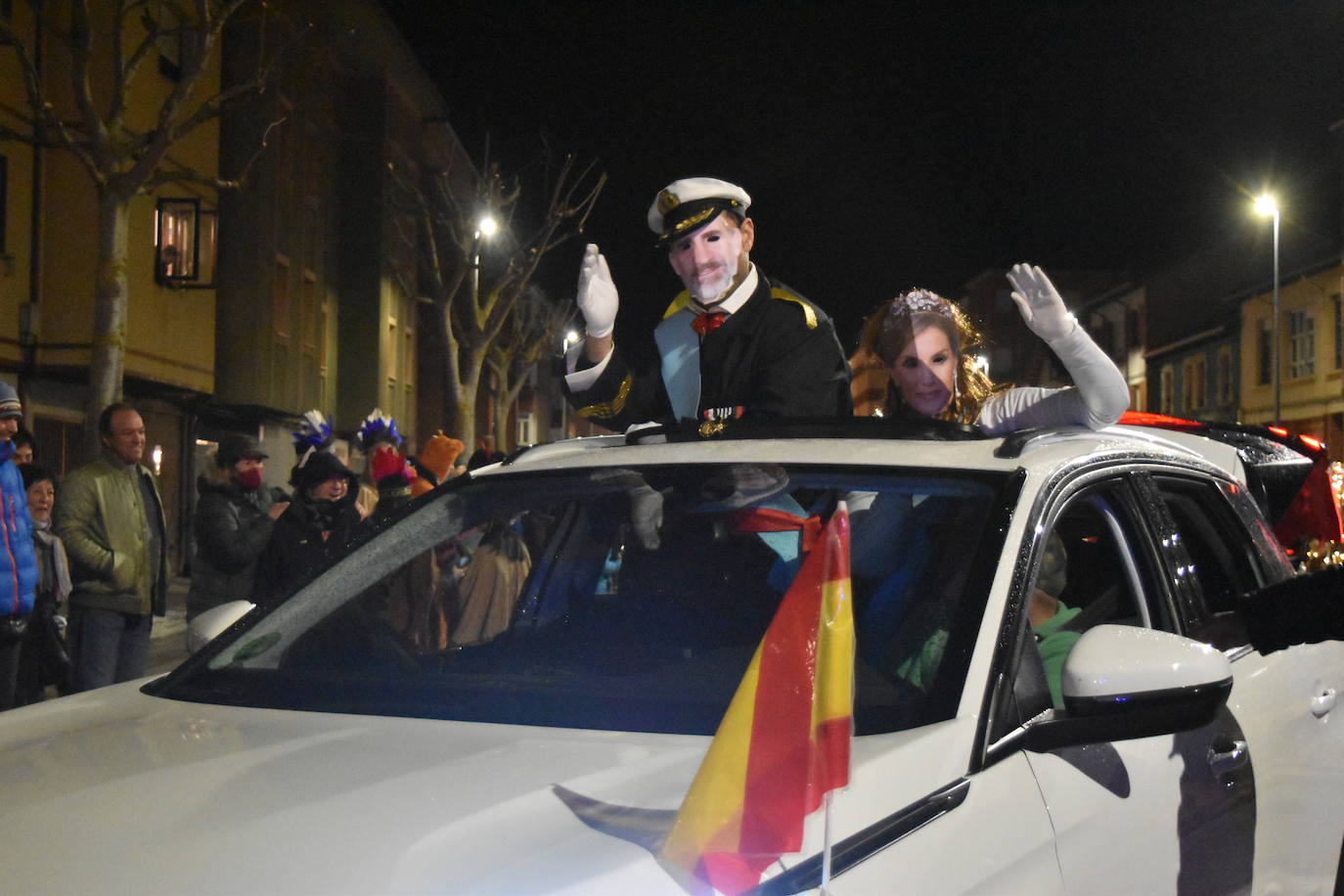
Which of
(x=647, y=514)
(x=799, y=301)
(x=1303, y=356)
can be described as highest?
(x=1303, y=356)

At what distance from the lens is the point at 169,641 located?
1355 centimetres

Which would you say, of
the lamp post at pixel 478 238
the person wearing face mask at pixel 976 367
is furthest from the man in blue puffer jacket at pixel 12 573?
the lamp post at pixel 478 238

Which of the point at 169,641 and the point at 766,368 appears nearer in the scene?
the point at 766,368

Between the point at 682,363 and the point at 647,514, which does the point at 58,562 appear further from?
the point at 647,514

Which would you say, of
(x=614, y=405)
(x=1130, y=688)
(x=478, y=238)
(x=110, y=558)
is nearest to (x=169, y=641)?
(x=110, y=558)

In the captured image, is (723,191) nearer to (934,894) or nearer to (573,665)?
(573,665)

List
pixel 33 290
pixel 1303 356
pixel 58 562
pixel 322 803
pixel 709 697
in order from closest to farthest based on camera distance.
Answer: pixel 322 803 < pixel 709 697 < pixel 58 562 < pixel 33 290 < pixel 1303 356

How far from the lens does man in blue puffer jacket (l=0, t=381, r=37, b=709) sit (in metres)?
A: 7.05

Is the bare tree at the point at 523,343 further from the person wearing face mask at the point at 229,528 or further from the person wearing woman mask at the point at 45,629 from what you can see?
the person wearing woman mask at the point at 45,629

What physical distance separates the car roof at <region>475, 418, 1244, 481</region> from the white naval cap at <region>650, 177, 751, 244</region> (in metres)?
0.96

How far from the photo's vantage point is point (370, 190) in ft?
124

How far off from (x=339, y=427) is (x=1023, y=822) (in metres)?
37.8

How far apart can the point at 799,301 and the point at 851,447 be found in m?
1.39

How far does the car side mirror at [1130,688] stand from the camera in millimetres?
2332
